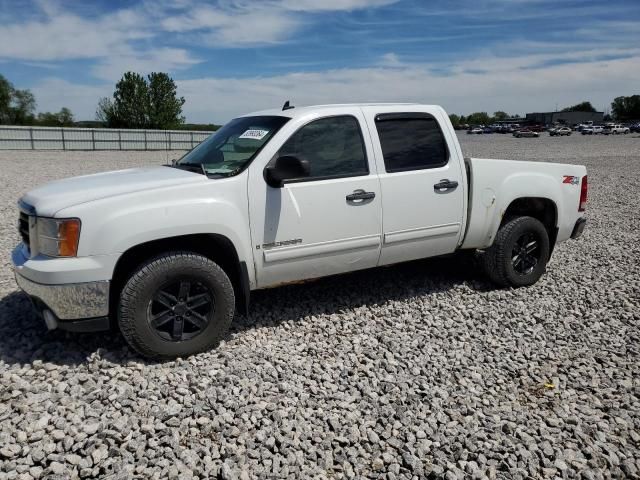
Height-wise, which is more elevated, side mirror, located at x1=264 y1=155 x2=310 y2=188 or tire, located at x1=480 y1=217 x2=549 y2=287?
side mirror, located at x1=264 y1=155 x2=310 y2=188

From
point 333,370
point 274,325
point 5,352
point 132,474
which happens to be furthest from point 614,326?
point 5,352

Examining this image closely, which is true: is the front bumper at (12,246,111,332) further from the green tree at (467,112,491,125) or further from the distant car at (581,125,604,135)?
the green tree at (467,112,491,125)

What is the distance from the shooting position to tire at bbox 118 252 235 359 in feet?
12.1

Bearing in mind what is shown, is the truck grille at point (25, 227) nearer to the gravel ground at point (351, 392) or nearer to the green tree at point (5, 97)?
the gravel ground at point (351, 392)

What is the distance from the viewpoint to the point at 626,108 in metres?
121

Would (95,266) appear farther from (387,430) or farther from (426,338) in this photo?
(426,338)

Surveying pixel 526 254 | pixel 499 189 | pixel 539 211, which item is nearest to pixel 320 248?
pixel 499 189

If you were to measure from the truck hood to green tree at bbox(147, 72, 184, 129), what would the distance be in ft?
180

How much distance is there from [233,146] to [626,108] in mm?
140245

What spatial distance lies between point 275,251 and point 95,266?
1.34m

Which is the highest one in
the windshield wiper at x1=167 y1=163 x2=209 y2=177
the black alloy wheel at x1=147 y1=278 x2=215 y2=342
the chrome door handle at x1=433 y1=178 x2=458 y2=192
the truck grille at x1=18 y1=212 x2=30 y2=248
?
the windshield wiper at x1=167 y1=163 x2=209 y2=177

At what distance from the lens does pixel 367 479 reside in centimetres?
280

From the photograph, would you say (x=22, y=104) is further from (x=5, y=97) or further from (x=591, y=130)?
(x=591, y=130)

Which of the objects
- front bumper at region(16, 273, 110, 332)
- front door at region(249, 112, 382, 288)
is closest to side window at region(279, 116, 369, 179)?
front door at region(249, 112, 382, 288)
